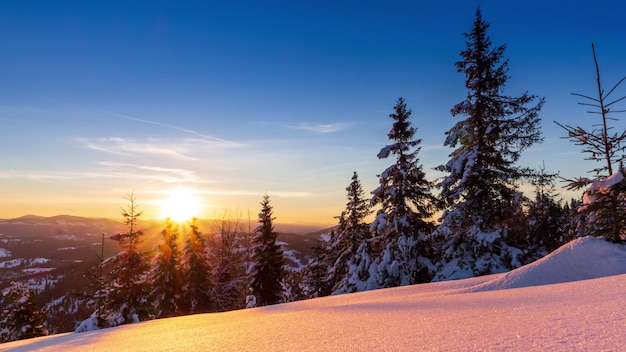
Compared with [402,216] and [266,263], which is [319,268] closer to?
[266,263]

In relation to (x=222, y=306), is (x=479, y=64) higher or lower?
higher

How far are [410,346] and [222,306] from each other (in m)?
35.5

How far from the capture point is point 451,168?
17.1 m

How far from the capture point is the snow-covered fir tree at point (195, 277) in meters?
30.4

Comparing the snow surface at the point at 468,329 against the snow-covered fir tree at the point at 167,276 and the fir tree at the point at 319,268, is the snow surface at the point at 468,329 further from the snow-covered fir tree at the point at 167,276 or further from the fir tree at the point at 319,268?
the fir tree at the point at 319,268

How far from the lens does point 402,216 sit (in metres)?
19.3

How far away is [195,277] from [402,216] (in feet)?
68.7

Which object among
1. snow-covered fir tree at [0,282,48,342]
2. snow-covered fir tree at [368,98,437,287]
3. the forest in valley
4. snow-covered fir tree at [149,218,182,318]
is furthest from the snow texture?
snow-covered fir tree at [0,282,48,342]

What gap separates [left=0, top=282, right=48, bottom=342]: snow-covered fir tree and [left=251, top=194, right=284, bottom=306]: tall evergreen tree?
60.4 ft

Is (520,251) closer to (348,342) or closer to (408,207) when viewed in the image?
(408,207)

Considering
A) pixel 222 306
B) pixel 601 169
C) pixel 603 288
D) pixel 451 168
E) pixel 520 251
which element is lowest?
pixel 222 306

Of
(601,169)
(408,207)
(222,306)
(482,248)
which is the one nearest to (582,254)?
(601,169)

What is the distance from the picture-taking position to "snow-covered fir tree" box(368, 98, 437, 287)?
18672 mm

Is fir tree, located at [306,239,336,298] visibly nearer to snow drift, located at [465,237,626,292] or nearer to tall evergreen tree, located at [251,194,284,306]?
tall evergreen tree, located at [251,194,284,306]
